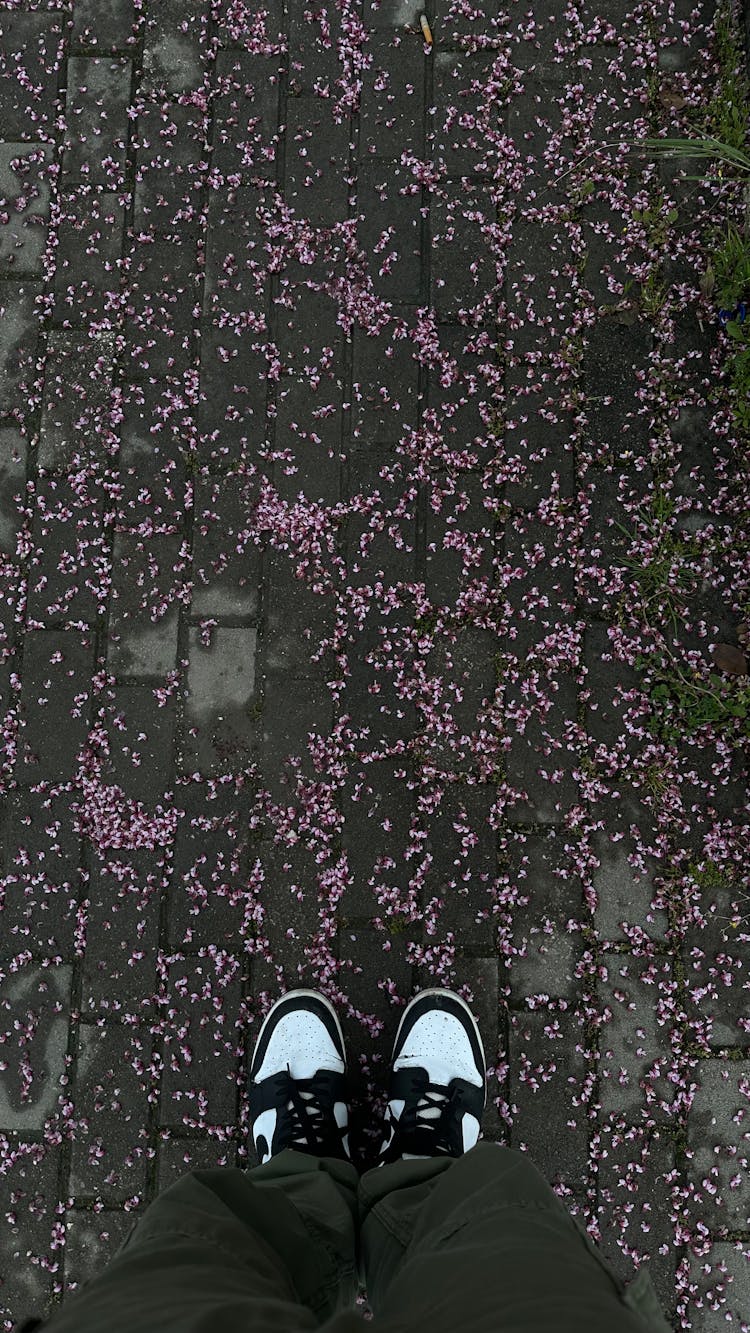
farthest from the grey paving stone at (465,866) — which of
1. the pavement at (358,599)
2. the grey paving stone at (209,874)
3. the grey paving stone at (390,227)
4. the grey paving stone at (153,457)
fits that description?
the grey paving stone at (390,227)

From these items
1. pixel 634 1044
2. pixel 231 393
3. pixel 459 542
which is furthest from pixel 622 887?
pixel 231 393

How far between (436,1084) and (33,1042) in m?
1.64

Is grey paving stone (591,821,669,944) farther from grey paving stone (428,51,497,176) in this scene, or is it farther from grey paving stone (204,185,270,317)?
grey paving stone (428,51,497,176)

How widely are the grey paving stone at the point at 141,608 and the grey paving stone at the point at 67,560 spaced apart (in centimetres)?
9

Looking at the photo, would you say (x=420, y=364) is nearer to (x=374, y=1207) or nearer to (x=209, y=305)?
(x=209, y=305)

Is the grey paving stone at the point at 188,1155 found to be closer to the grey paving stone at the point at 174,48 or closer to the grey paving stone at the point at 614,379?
the grey paving stone at the point at 614,379

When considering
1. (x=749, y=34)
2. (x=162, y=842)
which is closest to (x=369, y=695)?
(x=162, y=842)

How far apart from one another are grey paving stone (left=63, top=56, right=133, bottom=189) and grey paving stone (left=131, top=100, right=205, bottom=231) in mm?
93

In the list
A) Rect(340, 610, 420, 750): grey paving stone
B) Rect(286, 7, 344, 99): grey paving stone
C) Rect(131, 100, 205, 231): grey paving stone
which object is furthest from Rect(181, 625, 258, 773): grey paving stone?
Rect(286, 7, 344, 99): grey paving stone

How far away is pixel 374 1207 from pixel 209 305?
359 cm

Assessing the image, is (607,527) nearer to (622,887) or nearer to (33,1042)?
(622,887)

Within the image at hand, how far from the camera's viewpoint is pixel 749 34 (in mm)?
3820

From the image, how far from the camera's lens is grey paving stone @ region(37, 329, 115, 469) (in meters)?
3.81

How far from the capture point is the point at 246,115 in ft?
12.8
